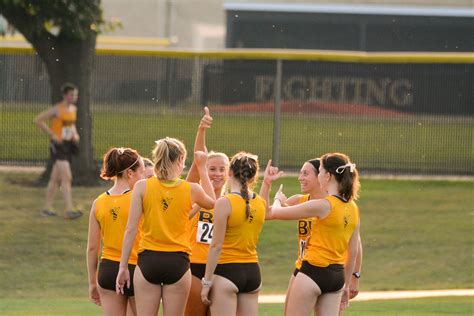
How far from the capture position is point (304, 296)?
7648 mm

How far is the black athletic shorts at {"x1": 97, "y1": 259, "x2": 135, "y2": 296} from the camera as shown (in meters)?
7.64

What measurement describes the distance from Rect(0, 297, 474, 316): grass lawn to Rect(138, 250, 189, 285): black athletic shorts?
14.3 ft

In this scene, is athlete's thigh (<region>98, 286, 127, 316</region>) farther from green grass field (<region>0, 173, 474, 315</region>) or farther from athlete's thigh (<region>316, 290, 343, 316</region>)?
green grass field (<region>0, 173, 474, 315</region>)

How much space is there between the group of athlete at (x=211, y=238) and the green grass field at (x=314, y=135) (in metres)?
11.2

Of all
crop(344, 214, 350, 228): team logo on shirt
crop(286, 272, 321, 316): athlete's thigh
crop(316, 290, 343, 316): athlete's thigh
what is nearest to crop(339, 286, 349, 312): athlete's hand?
crop(316, 290, 343, 316): athlete's thigh

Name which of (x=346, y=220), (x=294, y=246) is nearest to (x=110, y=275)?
(x=346, y=220)

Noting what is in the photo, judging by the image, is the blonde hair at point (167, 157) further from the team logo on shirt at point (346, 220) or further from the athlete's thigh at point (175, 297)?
the team logo on shirt at point (346, 220)

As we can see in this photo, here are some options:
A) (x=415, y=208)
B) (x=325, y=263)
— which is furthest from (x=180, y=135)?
(x=325, y=263)

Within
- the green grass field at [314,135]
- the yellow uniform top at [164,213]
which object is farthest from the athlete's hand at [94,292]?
the green grass field at [314,135]

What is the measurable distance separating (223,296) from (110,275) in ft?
2.45

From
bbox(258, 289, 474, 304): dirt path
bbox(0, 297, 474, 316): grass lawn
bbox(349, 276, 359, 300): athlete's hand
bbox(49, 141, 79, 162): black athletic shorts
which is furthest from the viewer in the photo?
bbox(49, 141, 79, 162): black athletic shorts

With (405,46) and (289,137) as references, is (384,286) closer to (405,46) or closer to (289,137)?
(289,137)

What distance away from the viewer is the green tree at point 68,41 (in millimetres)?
17375

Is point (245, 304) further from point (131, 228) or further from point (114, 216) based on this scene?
point (114, 216)
